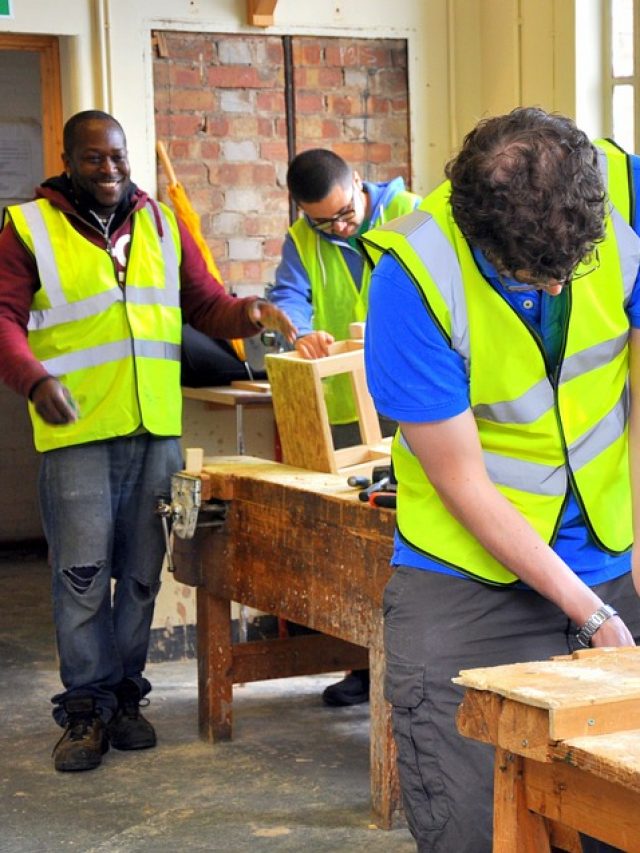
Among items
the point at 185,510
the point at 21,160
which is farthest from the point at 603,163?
the point at 21,160

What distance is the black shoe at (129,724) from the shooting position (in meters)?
4.42

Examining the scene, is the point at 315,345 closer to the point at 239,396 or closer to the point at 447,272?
the point at 239,396

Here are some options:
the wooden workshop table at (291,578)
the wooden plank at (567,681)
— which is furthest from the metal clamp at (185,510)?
the wooden plank at (567,681)

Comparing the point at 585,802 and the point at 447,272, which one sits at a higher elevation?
the point at 447,272

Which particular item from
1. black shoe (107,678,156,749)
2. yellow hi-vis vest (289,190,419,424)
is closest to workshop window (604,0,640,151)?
yellow hi-vis vest (289,190,419,424)

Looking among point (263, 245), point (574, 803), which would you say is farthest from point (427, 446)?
point (263, 245)

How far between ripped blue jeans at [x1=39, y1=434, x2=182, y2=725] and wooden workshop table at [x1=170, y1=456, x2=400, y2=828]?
0.17 m

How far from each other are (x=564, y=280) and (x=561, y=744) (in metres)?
0.70

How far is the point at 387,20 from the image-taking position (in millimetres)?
5723

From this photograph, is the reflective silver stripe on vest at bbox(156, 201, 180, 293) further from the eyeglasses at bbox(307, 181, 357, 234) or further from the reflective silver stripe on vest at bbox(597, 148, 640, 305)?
the reflective silver stripe on vest at bbox(597, 148, 640, 305)

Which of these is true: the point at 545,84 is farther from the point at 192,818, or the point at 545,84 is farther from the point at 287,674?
the point at 192,818

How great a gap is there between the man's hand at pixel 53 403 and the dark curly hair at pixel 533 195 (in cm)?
208

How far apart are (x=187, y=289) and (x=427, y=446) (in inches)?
98.4

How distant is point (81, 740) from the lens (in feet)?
14.0
